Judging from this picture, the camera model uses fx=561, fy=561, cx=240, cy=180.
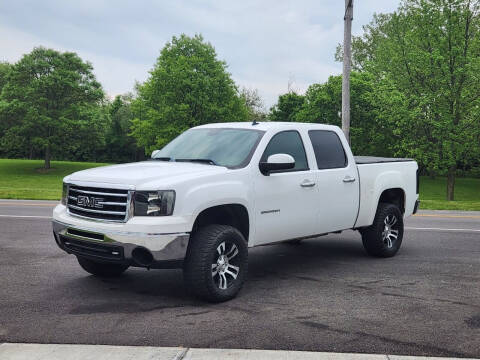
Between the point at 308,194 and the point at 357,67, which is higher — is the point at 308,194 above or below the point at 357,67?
below

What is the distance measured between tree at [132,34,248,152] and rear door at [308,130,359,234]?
38.8 metres

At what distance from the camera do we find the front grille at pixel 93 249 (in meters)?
5.59

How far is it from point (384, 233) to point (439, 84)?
27438mm

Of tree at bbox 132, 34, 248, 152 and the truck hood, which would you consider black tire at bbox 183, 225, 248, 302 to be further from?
tree at bbox 132, 34, 248, 152

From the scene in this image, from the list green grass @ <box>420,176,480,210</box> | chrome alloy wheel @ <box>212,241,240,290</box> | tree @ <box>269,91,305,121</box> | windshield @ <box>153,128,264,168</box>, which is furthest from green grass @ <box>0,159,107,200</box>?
chrome alloy wheel @ <box>212,241,240,290</box>

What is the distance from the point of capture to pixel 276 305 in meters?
5.91

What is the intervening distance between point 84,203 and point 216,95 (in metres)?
42.2

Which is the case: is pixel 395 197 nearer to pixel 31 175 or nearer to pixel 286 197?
pixel 286 197

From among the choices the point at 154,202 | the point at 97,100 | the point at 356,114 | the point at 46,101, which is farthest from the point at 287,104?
the point at 154,202

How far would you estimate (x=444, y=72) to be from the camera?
1284 inches

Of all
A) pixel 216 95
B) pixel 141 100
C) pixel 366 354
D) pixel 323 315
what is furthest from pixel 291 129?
pixel 141 100

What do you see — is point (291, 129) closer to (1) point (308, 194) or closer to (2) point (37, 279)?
(1) point (308, 194)

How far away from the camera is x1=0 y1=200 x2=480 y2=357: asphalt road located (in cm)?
479

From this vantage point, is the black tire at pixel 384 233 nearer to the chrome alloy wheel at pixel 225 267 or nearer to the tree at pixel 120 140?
the chrome alloy wheel at pixel 225 267
